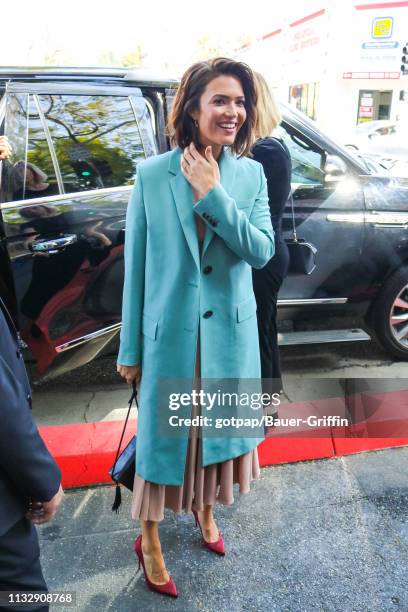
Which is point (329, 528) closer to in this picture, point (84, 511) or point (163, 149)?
point (84, 511)

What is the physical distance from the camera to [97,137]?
9.64ft

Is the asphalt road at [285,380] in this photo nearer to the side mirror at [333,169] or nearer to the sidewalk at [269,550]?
the sidewalk at [269,550]

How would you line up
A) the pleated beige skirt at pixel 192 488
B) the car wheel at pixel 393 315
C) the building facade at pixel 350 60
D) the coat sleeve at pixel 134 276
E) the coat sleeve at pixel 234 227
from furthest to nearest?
the building facade at pixel 350 60 < the car wheel at pixel 393 315 < the pleated beige skirt at pixel 192 488 < the coat sleeve at pixel 134 276 < the coat sleeve at pixel 234 227

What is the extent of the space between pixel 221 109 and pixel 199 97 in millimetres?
91

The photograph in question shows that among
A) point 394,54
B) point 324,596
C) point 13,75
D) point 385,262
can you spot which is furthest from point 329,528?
point 394,54

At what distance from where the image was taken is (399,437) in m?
2.86

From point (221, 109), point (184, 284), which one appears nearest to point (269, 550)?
point (184, 284)

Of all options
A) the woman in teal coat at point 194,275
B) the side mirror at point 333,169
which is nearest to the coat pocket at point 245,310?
the woman in teal coat at point 194,275

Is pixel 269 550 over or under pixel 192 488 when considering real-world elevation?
under

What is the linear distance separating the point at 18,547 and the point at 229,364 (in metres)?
0.87

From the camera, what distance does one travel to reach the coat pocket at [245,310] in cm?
181

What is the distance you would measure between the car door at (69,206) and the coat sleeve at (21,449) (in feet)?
5.27

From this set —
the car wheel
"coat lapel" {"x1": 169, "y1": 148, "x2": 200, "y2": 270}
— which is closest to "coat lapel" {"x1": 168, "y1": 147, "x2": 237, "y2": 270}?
"coat lapel" {"x1": 169, "y1": 148, "x2": 200, "y2": 270}

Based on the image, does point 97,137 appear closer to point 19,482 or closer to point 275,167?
point 275,167
